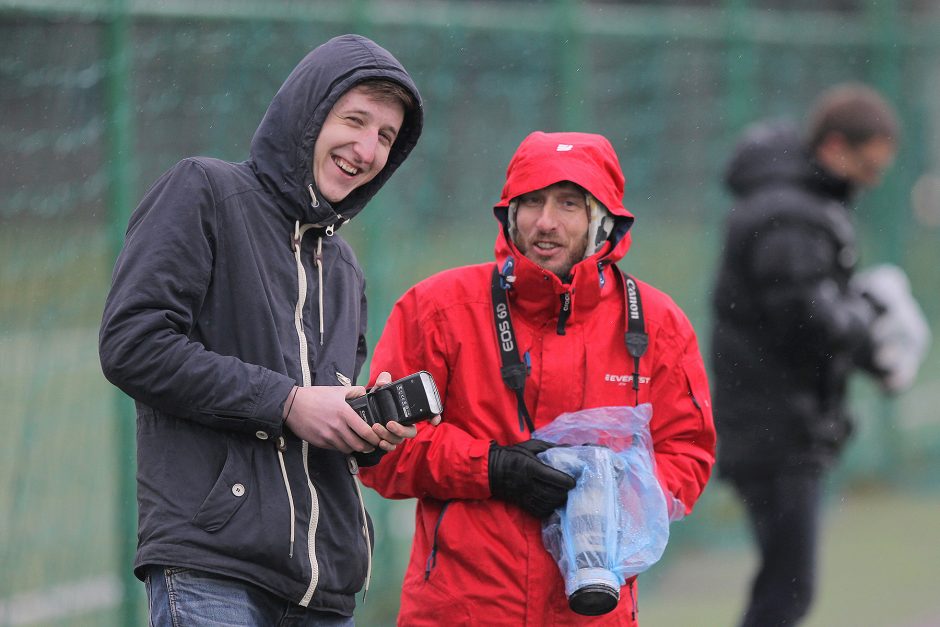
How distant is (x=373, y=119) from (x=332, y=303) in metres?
0.42

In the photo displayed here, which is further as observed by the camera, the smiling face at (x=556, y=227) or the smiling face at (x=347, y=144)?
the smiling face at (x=556, y=227)

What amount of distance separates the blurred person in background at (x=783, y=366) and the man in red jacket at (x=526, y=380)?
1.67 metres

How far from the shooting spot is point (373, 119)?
323 centimetres

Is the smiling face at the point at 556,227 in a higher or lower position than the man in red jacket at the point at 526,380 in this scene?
higher

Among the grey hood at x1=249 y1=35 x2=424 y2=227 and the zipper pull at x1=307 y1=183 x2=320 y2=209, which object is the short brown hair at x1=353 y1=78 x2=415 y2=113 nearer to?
the grey hood at x1=249 y1=35 x2=424 y2=227

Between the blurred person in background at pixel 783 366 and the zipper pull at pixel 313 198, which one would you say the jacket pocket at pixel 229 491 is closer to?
the zipper pull at pixel 313 198

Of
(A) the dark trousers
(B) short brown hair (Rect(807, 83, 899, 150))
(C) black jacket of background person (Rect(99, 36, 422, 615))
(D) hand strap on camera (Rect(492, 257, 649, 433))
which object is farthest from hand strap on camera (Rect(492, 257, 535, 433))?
(B) short brown hair (Rect(807, 83, 899, 150))

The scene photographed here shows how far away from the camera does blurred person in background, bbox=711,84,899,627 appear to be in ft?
17.1

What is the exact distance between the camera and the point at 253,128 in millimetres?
5426

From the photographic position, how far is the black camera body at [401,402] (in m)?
3.01

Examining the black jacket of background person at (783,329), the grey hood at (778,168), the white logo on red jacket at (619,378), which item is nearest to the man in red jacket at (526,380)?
the white logo on red jacket at (619,378)

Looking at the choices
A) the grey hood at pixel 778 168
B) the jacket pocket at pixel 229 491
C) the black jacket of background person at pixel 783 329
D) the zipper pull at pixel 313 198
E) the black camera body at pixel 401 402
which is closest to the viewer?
the jacket pocket at pixel 229 491

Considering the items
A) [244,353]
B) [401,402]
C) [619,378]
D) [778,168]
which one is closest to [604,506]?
[619,378]

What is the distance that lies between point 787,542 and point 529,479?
2.18 m
